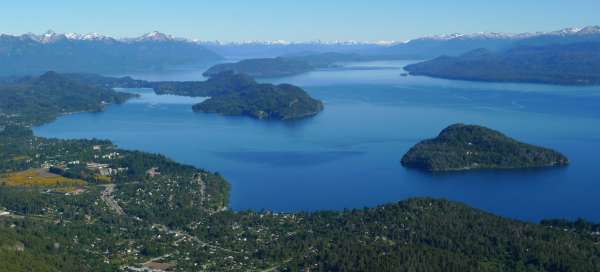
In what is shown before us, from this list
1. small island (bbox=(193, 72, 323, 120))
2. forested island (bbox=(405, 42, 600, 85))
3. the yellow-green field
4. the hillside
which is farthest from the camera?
forested island (bbox=(405, 42, 600, 85))

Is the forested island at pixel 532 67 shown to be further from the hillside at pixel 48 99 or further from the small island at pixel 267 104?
the hillside at pixel 48 99

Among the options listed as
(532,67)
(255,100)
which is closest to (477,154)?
(255,100)

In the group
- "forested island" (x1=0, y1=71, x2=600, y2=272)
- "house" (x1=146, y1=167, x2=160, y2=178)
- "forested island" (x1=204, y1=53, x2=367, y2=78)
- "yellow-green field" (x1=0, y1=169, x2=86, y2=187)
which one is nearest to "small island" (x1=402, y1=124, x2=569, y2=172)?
"forested island" (x1=0, y1=71, x2=600, y2=272)

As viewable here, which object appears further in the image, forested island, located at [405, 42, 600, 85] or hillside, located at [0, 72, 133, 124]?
forested island, located at [405, 42, 600, 85]

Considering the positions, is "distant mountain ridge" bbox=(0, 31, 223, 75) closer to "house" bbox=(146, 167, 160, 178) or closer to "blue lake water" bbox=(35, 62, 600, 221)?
"blue lake water" bbox=(35, 62, 600, 221)

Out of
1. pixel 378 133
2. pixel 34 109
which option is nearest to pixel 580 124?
pixel 378 133

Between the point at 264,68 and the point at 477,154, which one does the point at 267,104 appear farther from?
the point at 264,68

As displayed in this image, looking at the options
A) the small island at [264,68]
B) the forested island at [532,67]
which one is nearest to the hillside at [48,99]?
the small island at [264,68]
